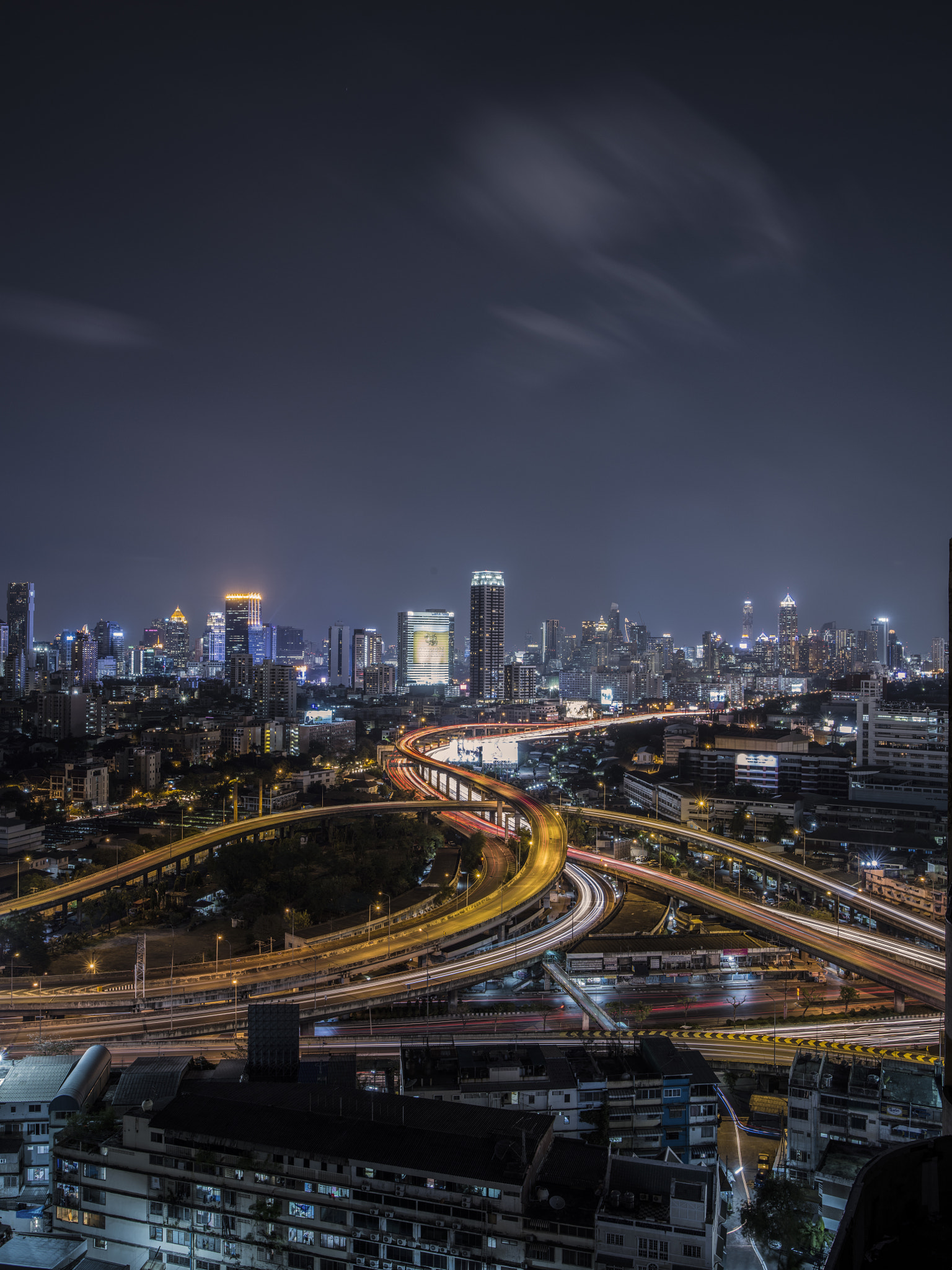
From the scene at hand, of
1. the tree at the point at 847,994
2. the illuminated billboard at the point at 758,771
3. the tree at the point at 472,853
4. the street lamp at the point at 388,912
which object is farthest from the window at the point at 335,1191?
Result: the illuminated billboard at the point at 758,771

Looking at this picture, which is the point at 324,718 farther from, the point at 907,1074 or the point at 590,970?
the point at 907,1074

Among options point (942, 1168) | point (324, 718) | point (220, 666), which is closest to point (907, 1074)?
point (942, 1168)

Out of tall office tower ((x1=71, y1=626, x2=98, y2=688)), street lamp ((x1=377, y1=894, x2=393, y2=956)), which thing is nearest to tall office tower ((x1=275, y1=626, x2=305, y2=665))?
tall office tower ((x1=71, y1=626, x2=98, y2=688))

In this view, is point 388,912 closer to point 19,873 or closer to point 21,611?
point 19,873

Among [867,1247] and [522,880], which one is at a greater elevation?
[867,1247]

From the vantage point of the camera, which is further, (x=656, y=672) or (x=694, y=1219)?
(x=656, y=672)

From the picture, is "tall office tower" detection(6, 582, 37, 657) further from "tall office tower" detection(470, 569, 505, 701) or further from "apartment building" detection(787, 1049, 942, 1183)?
"apartment building" detection(787, 1049, 942, 1183)
